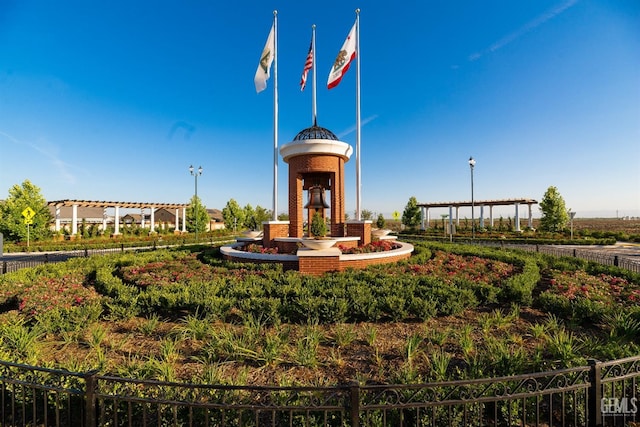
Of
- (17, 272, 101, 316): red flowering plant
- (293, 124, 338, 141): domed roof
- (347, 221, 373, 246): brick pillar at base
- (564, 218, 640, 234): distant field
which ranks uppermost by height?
(293, 124, 338, 141): domed roof

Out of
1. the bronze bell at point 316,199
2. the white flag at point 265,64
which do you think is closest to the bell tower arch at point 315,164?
the bronze bell at point 316,199

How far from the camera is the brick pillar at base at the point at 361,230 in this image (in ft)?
43.2

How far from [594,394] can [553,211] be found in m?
43.1

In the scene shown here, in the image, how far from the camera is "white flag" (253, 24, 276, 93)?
543 inches

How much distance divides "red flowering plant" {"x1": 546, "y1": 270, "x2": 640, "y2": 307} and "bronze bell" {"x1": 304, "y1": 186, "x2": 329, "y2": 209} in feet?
36.4

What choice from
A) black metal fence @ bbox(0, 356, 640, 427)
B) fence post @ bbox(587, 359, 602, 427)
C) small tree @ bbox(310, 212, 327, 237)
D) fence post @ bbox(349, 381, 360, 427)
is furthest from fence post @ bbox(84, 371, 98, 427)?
small tree @ bbox(310, 212, 327, 237)

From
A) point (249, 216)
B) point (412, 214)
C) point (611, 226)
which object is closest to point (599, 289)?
point (412, 214)

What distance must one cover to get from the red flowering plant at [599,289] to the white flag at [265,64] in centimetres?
1430

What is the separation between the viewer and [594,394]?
3.00m

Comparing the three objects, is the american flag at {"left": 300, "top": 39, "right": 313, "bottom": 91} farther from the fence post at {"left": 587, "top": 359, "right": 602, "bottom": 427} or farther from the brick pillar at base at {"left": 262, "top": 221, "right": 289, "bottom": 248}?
the fence post at {"left": 587, "top": 359, "right": 602, "bottom": 427}

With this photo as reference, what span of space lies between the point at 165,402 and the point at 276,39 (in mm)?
15681

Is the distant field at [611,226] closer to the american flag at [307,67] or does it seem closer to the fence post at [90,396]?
Answer: the american flag at [307,67]

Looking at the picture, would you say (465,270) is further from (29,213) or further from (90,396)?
(29,213)

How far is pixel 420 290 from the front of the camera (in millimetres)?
6949
